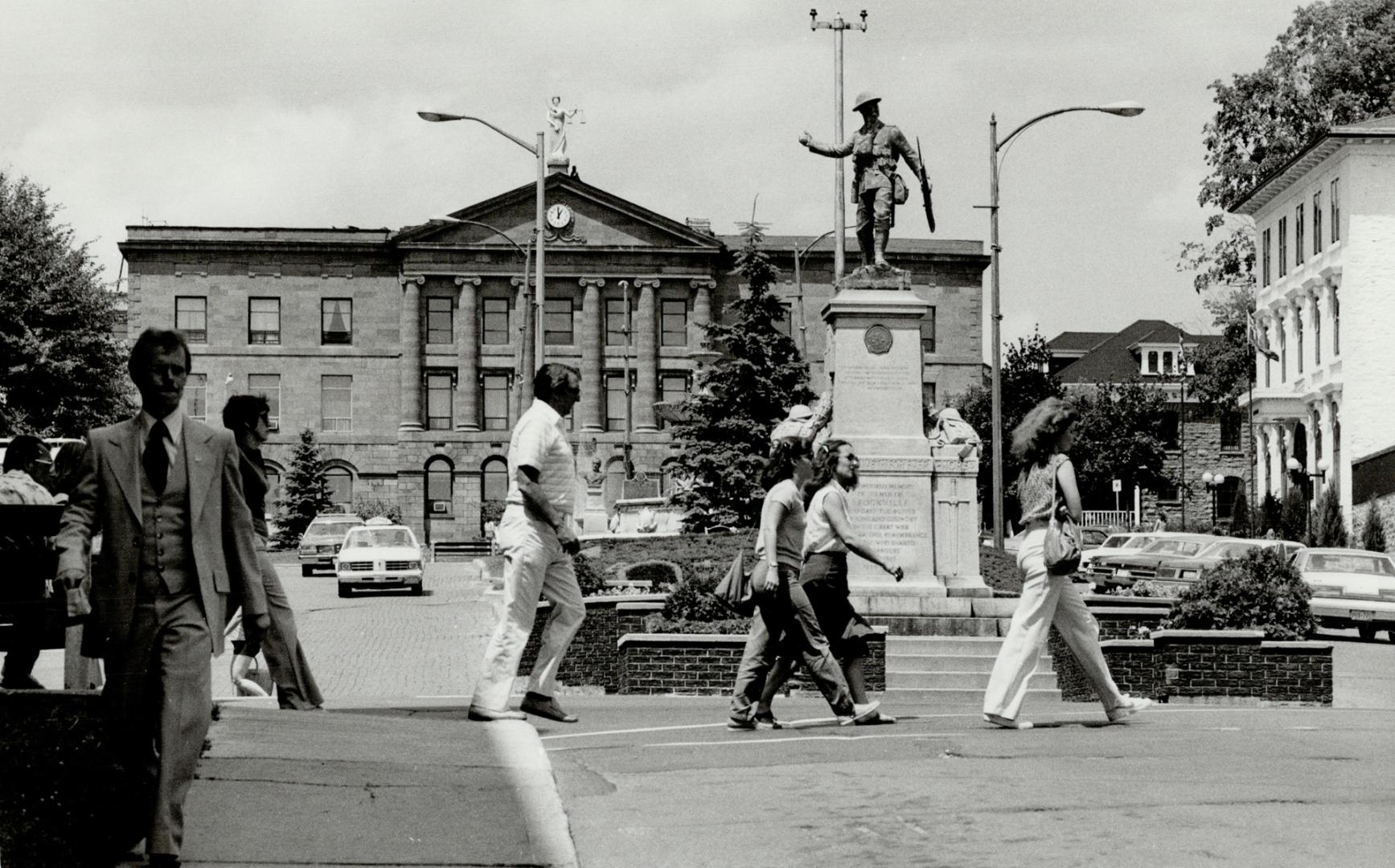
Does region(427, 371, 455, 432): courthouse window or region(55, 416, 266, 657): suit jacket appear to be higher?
region(427, 371, 455, 432): courthouse window

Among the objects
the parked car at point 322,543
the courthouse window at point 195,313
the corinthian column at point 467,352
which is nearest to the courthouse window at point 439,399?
the corinthian column at point 467,352

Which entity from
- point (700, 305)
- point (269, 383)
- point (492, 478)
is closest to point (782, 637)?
point (492, 478)

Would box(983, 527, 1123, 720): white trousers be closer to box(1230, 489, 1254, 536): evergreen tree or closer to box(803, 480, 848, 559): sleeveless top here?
box(803, 480, 848, 559): sleeveless top

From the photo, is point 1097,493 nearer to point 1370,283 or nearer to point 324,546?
point 1370,283

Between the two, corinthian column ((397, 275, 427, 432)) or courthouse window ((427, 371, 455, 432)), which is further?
courthouse window ((427, 371, 455, 432))

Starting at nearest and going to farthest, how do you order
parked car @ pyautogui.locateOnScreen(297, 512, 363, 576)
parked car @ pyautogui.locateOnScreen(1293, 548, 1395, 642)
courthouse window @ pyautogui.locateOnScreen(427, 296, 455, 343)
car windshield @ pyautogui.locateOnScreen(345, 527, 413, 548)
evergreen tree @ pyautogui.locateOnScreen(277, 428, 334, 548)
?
parked car @ pyautogui.locateOnScreen(1293, 548, 1395, 642) → car windshield @ pyautogui.locateOnScreen(345, 527, 413, 548) → parked car @ pyautogui.locateOnScreen(297, 512, 363, 576) → evergreen tree @ pyautogui.locateOnScreen(277, 428, 334, 548) → courthouse window @ pyautogui.locateOnScreen(427, 296, 455, 343)

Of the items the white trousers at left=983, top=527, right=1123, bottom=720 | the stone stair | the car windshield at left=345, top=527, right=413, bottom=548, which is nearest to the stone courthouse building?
the car windshield at left=345, top=527, right=413, bottom=548

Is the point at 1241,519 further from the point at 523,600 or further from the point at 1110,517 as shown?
the point at 523,600

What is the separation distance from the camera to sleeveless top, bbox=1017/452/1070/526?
34.5 feet

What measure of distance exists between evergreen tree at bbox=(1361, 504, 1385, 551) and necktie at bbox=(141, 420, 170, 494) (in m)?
42.6

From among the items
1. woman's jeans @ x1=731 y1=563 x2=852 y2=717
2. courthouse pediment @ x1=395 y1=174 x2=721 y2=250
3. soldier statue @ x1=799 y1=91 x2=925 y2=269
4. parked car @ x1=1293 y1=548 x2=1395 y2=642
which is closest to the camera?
woman's jeans @ x1=731 y1=563 x2=852 y2=717

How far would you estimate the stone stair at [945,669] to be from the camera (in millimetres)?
15562

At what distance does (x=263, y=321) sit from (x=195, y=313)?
3.13m

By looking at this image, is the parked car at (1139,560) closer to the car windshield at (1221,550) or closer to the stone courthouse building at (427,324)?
the car windshield at (1221,550)
